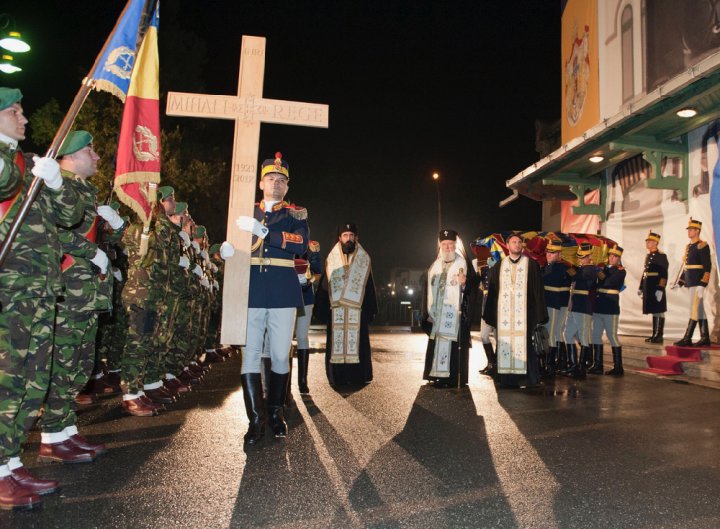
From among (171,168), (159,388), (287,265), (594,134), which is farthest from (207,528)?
(171,168)

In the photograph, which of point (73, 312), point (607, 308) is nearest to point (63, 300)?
point (73, 312)

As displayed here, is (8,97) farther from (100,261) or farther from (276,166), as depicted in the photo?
(276,166)

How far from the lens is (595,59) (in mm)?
14164

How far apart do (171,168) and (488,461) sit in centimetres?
1588

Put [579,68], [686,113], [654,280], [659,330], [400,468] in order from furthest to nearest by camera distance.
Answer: [579,68] → [659,330] → [654,280] → [686,113] → [400,468]

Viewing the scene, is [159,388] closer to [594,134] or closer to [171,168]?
[594,134]

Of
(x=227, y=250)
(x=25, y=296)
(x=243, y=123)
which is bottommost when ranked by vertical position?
(x=25, y=296)

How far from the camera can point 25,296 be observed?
3.21m

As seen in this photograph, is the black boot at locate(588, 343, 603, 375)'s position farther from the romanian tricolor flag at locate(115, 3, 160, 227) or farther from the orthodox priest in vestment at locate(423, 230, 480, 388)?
the romanian tricolor flag at locate(115, 3, 160, 227)

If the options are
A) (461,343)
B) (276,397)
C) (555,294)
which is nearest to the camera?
(276,397)

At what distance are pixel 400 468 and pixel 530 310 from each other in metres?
5.11

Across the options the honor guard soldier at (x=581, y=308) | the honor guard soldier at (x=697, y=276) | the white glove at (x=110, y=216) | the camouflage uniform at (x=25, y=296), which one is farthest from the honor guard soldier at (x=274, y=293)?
the honor guard soldier at (x=697, y=276)

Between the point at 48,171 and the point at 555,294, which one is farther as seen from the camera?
the point at 555,294

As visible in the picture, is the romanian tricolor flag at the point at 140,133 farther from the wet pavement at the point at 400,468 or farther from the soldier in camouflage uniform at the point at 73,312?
the wet pavement at the point at 400,468
